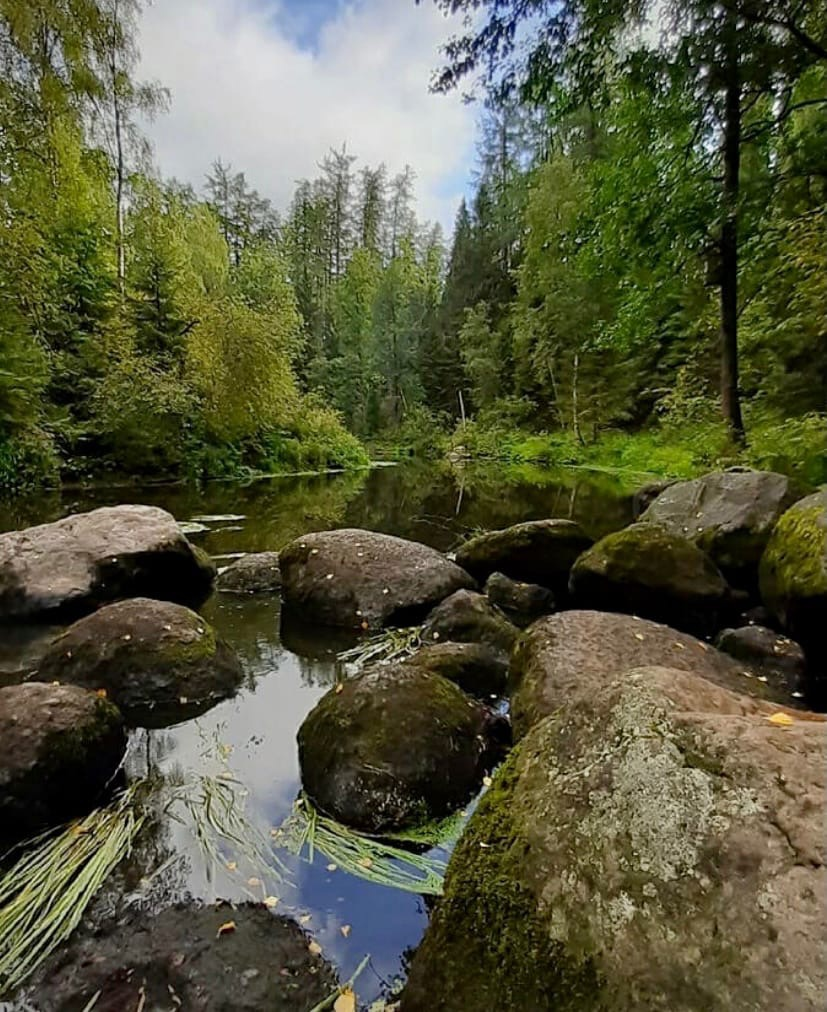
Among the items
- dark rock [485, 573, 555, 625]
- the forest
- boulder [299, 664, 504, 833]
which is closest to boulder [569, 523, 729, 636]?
dark rock [485, 573, 555, 625]

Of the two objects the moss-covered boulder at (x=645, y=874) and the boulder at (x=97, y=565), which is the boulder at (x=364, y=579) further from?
the moss-covered boulder at (x=645, y=874)

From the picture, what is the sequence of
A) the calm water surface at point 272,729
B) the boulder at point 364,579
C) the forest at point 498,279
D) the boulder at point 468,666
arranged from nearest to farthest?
the calm water surface at point 272,729 → the boulder at point 468,666 → the boulder at point 364,579 → the forest at point 498,279

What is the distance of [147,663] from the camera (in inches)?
152

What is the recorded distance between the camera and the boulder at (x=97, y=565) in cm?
532

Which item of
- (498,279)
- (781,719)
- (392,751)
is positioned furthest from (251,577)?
(498,279)

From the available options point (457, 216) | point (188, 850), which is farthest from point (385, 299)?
point (188, 850)

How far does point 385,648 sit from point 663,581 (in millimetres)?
2085

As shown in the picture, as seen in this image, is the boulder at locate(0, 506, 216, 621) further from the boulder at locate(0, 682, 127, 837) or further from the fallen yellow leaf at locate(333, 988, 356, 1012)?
the fallen yellow leaf at locate(333, 988, 356, 1012)

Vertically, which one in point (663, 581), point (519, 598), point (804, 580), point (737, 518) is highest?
point (737, 518)

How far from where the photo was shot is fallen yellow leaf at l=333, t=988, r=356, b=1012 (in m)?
1.84

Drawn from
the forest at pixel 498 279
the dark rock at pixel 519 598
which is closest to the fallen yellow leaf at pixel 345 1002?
the dark rock at pixel 519 598

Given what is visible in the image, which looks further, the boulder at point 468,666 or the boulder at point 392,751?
the boulder at point 468,666

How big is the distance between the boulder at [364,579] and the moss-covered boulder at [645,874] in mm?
3769

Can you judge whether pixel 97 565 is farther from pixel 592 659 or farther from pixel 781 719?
pixel 781 719
